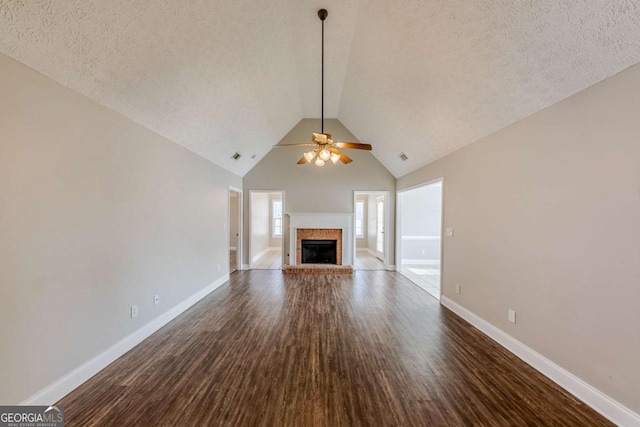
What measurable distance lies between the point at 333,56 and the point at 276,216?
6.64 m

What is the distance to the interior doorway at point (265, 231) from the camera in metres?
6.75

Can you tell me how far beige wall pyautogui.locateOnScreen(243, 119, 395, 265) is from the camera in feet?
20.6

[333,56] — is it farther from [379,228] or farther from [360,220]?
[360,220]

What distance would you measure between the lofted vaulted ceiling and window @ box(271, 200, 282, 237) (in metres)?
4.97

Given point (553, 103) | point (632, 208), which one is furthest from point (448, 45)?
point (632, 208)

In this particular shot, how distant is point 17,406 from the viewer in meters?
1.56

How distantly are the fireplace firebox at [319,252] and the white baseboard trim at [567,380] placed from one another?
3863 millimetres

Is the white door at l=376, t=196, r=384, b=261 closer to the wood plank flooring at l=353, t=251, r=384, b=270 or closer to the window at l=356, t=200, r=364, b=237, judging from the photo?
the wood plank flooring at l=353, t=251, r=384, b=270

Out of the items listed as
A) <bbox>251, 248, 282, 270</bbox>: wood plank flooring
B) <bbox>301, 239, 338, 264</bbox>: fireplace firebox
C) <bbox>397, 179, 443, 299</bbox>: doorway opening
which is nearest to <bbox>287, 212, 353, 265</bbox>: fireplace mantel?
<bbox>301, 239, 338, 264</bbox>: fireplace firebox

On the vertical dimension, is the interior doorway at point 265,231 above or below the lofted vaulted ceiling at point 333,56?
below

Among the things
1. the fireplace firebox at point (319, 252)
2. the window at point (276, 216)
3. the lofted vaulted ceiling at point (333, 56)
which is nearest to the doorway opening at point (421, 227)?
the fireplace firebox at point (319, 252)

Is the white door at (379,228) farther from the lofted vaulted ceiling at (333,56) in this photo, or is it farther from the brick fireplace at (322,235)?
the lofted vaulted ceiling at (333,56)

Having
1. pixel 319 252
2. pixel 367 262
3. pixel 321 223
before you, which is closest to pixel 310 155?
pixel 321 223

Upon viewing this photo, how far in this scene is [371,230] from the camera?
8.97 metres
